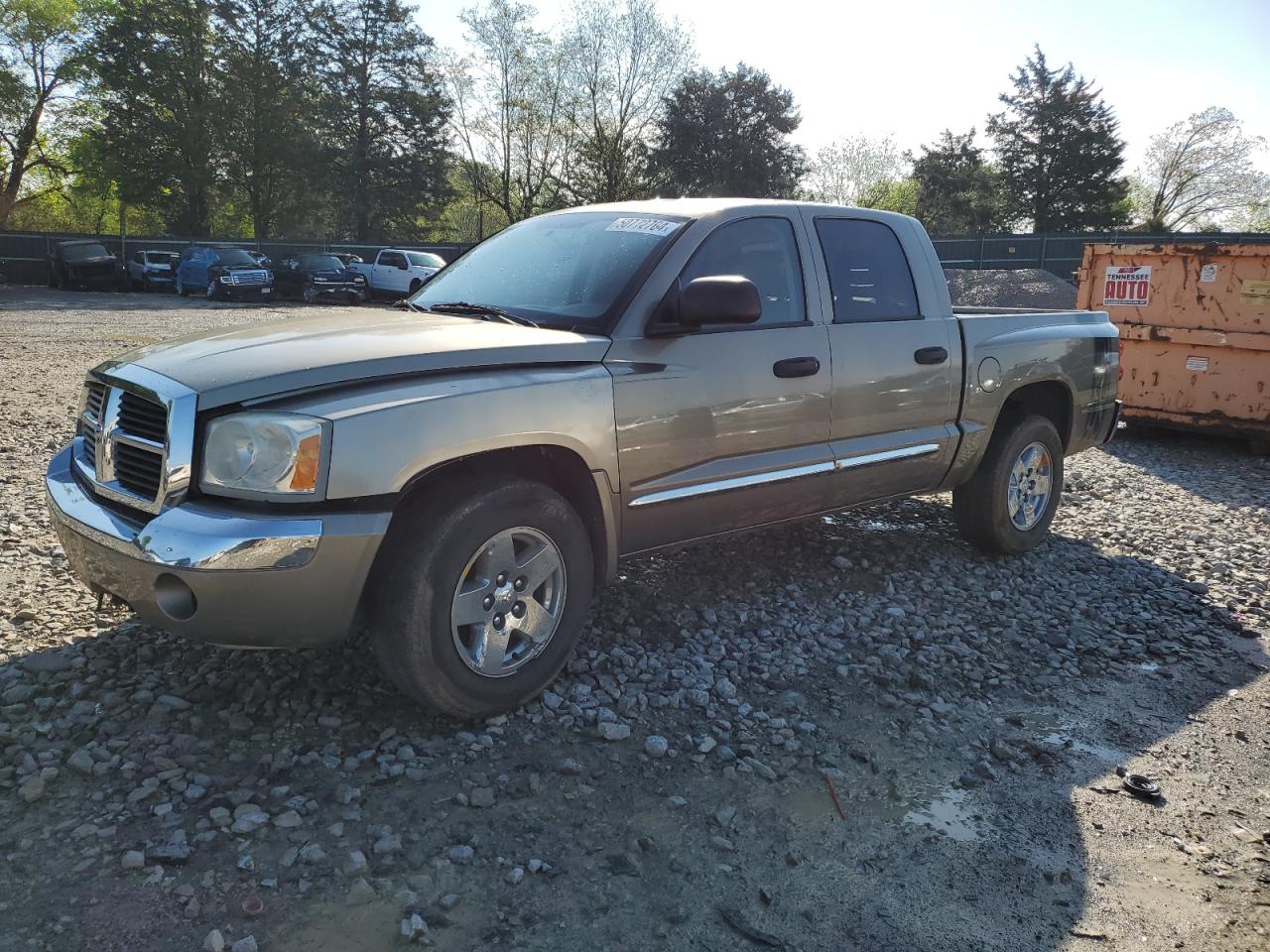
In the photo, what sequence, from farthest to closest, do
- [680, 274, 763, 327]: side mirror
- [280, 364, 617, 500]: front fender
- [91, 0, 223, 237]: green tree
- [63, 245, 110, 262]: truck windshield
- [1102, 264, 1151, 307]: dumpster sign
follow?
[91, 0, 223, 237]: green tree → [63, 245, 110, 262]: truck windshield → [1102, 264, 1151, 307]: dumpster sign → [680, 274, 763, 327]: side mirror → [280, 364, 617, 500]: front fender

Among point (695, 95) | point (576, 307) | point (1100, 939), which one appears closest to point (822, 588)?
point (576, 307)

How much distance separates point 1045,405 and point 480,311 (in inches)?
143

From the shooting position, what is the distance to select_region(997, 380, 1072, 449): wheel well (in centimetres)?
558

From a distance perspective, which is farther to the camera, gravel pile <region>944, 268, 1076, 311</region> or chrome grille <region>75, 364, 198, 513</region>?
gravel pile <region>944, 268, 1076, 311</region>

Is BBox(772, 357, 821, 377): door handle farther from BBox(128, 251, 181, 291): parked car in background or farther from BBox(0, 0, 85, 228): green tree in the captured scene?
BBox(0, 0, 85, 228): green tree

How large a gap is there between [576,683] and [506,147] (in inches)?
1829

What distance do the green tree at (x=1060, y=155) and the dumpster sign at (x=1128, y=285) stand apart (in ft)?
127

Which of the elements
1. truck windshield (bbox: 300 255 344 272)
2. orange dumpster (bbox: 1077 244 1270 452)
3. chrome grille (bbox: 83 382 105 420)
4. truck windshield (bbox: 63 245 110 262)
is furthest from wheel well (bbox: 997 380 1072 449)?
truck windshield (bbox: 63 245 110 262)

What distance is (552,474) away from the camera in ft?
11.7

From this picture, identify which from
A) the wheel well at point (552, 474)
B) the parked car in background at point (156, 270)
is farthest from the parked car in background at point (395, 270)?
the wheel well at point (552, 474)

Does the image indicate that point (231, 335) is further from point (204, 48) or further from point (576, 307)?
point (204, 48)

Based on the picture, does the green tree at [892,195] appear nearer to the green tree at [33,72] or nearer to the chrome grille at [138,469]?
the green tree at [33,72]

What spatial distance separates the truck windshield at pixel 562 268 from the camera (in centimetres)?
384

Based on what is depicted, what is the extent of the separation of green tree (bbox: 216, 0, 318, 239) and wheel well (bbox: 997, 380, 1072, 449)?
42791 millimetres
